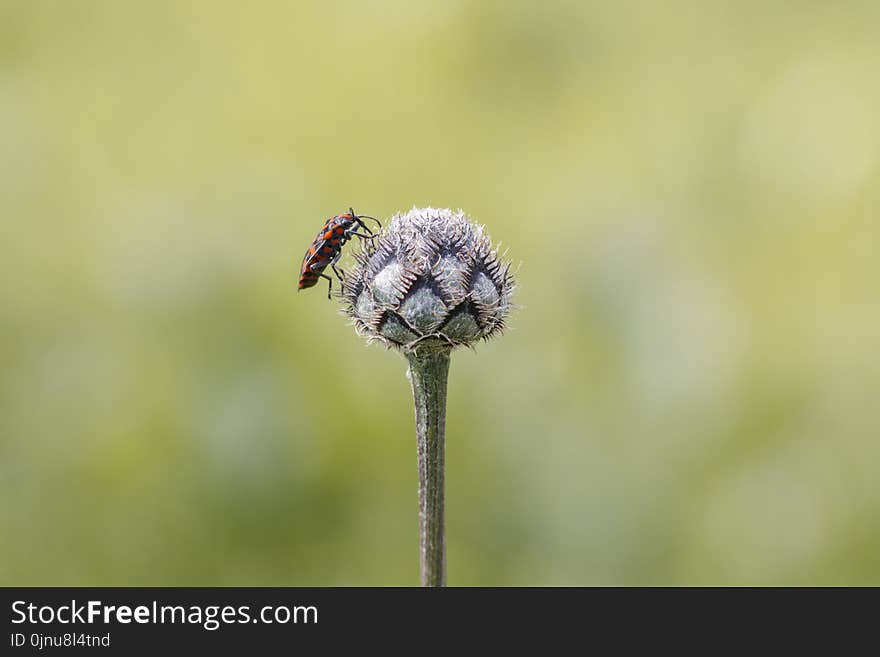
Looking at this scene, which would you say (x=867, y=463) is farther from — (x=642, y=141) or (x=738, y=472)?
(x=642, y=141)

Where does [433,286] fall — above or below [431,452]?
above

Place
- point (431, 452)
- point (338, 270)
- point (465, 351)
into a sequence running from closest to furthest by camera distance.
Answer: point (431, 452), point (338, 270), point (465, 351)

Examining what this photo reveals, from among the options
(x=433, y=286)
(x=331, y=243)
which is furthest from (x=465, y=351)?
Result: (x=433, y=286)

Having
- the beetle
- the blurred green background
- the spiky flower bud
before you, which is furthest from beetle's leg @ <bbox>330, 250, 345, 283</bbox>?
the blurred green background

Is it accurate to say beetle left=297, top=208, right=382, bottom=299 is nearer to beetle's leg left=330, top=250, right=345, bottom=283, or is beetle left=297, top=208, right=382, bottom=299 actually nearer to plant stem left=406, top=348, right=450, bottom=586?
beetle's leg left=330, top=250, right=345, bottom=283

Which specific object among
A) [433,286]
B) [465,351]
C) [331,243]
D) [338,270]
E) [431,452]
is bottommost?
[431,452]

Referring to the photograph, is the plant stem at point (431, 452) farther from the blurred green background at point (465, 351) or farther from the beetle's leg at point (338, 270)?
the blurred green background at point (465, 351)

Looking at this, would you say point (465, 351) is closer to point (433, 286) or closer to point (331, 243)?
point (331, 243)
